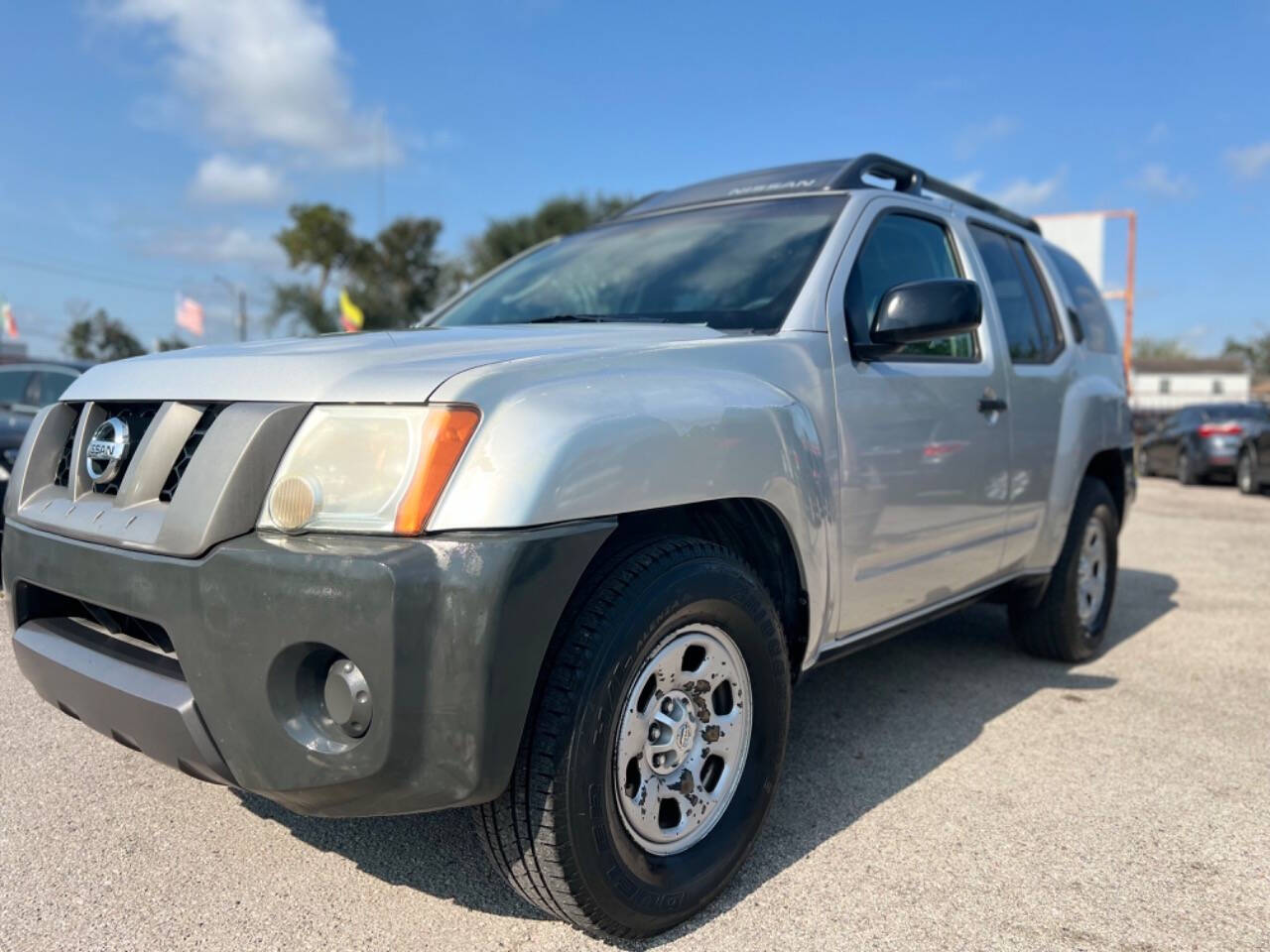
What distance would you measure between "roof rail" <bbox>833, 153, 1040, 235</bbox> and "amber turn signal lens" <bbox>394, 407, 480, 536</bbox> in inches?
78.7

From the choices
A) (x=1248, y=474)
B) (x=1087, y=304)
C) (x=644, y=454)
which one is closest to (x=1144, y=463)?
(x=1248, y=474)

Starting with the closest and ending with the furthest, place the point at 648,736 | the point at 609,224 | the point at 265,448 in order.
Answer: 1. the point at 265,448
2. the point at 648,736
3. the point at 609,224

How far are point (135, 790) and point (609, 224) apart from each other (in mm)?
2515

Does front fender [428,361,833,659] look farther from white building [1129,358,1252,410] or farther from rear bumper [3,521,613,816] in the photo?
white building [1129,358,1252,410]

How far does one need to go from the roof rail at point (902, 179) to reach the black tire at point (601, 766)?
1.74 m

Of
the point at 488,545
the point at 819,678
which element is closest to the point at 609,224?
the point at 819,678

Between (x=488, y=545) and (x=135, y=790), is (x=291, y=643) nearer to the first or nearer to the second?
(x=488, y=545)

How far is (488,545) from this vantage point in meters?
1.75

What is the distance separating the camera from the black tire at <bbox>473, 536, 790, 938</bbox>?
1.89m

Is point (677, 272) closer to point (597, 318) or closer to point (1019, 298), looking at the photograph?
point (597, 318)

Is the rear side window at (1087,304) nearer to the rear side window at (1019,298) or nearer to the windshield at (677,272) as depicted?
the rear side window at (1019,298)

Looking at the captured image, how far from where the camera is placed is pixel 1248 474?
44.7 feet

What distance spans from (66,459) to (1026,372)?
10.6 ft

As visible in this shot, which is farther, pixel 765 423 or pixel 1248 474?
pixel 1248 474
